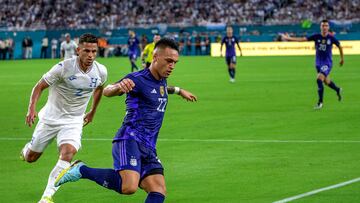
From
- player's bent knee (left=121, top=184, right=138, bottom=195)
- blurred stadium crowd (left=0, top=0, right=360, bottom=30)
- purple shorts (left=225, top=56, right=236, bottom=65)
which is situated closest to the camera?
player's bent knee (left=121, top=184, right=138, bottom=195)

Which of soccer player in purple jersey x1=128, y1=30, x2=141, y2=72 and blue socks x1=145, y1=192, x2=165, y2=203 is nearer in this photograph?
blue socks x1=145, y1=192, x2=165, y2=203

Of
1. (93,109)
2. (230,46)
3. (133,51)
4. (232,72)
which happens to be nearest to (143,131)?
(93,109)

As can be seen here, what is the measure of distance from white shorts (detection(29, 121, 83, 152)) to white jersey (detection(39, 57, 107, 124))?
0.08 meters

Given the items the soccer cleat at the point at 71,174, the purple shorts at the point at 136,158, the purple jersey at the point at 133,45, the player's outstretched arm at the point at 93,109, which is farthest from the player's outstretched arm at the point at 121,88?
the purple jersey at the point at 133,45

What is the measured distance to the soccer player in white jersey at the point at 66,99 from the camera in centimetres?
1204

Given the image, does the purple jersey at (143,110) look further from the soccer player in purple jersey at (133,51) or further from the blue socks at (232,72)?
the soccer player in purple jersey at (133,51)

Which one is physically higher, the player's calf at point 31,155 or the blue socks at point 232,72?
the player's calf at point 31,155

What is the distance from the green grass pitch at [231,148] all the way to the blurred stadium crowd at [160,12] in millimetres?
47592

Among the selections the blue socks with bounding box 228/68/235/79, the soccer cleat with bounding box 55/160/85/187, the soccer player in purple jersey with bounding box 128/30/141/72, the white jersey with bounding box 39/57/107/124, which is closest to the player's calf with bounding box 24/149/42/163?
the white jersey with bounding box 39/57/107/124

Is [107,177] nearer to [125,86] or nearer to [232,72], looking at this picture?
[125,86]

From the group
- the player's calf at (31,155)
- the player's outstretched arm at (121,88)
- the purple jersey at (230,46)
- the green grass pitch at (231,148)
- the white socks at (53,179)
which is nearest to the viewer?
the player's outstretched arm at (121,88)

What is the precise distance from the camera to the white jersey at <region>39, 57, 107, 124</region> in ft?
39.9

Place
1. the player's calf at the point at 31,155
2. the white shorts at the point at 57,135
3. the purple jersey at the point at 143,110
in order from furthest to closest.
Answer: the player's calf at the point at 31,155 → the white shorts at the point at 57,135 → the purple jersey at the point at 143,110

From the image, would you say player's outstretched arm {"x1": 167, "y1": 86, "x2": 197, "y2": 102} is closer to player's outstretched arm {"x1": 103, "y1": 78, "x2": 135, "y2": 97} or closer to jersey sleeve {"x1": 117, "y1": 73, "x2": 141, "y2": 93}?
jersey sleeve {"x1": 117, "y1": 73, "x2": 141, "y2": 93}
